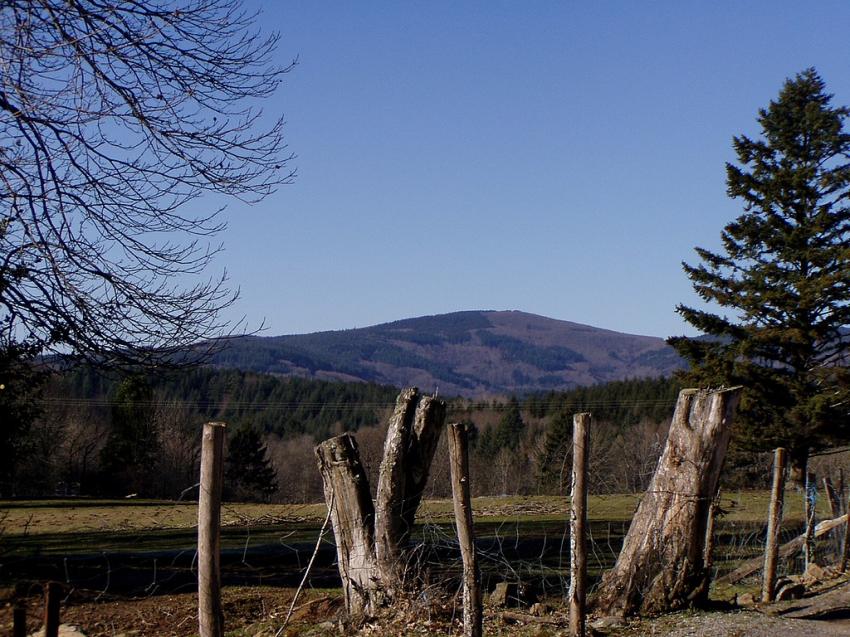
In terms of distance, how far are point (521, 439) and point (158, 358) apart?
6805cm

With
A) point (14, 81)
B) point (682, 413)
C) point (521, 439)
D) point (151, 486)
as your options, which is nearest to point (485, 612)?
point (682, 413)

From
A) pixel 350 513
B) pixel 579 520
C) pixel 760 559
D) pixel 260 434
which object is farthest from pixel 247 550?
pixel 260 434

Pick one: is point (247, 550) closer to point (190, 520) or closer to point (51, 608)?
point (190, 520)

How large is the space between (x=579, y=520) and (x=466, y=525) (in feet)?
3.45

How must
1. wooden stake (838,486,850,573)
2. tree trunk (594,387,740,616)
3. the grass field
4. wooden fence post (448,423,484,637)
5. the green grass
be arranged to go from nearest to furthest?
1. wooden fence post (448,423,484,637)
2. tree trunk (594,387,740,616)
3. the grass field
4. wooden stake (838,486,850,573)
5. the green grass

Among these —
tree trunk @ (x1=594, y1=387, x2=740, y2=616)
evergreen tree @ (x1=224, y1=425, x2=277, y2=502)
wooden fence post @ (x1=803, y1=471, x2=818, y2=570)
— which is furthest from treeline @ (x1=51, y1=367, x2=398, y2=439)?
tree trunk @ (x1=594, y1=387, x2=740, y2=616)

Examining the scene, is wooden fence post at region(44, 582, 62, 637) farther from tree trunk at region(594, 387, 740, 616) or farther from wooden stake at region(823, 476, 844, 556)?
wooden stake at region(823, 476, 844, 556)

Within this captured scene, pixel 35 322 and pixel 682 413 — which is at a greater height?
pixel 35 322

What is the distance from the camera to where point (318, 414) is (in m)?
93.8

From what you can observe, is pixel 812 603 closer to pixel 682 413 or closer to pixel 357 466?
pixel 682 413

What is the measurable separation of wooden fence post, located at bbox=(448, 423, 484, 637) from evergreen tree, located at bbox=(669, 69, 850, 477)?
23520 mm

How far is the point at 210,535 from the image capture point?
4.83m

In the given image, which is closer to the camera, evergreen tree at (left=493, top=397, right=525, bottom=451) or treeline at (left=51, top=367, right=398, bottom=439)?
evergreen tree at (left=493, top=397, right=525, bottom=451)

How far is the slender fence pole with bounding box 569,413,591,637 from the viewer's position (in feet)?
21.5
